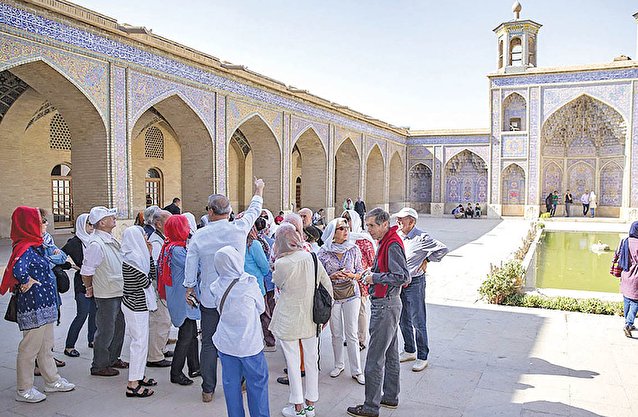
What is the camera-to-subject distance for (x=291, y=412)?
279cm

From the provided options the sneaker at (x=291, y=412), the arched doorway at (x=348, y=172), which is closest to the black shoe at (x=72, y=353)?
the sneaker at (x=291, y=412)

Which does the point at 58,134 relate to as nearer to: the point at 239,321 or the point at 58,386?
the point at 58,386

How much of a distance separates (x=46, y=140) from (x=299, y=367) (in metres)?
10.3

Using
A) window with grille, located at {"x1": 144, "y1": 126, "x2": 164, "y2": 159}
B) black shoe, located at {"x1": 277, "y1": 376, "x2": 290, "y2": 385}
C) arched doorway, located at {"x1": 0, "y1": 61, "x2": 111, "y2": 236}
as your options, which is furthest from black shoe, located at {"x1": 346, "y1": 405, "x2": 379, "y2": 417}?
window with grille, located at {"x1": 144, "y1": 126, "x2": 164, "y2": 159}

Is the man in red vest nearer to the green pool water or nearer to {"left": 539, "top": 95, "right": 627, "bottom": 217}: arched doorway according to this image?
the green pool water

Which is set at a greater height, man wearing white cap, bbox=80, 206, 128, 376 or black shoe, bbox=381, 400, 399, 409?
man wearing white cap, bbox=80, 206, 128, 376

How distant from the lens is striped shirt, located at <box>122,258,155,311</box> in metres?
3.09

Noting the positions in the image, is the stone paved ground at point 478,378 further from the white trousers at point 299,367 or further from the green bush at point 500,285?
the green bush at point 500,285

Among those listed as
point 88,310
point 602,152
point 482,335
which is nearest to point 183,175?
point 88,310

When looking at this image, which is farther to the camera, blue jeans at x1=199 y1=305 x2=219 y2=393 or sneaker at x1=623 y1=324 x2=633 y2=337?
sneaker at x1=623 y1=324 x2=633 y2=337

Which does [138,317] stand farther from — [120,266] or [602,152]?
[602,152]

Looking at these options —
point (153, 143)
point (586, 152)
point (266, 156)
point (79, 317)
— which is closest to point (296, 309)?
point (79, 317)

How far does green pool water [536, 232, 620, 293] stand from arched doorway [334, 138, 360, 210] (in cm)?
667

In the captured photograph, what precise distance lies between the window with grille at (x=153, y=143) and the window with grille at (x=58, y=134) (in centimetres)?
216
